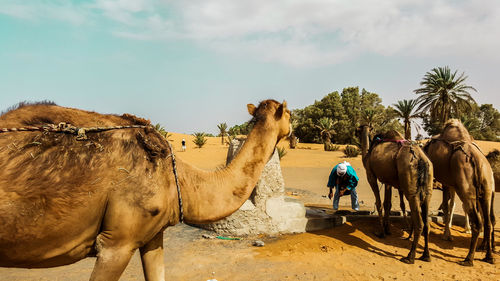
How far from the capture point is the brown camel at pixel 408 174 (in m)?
6.88

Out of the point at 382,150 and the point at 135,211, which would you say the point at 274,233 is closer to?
the point at 382,150

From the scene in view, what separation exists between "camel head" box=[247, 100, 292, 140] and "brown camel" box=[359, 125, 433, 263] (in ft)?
15.3

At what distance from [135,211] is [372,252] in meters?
6.04

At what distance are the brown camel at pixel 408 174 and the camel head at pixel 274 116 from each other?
465cm

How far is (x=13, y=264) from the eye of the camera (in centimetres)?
245

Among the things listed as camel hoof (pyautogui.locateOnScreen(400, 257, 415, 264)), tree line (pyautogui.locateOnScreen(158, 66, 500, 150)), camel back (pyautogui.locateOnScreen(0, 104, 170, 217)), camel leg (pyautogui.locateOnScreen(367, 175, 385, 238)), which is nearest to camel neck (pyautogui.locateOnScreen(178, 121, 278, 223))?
camel back (pyautogui.locateOnScreen(0, 104, 170, 217))

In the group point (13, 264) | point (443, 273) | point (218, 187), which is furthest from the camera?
point (443, 273)

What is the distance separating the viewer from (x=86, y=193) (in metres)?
2.51

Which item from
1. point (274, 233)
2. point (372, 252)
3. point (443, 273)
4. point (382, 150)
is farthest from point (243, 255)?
point (382, 150)

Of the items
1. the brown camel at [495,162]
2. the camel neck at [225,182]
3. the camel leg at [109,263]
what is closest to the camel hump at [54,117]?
the camel neck at [225,182]

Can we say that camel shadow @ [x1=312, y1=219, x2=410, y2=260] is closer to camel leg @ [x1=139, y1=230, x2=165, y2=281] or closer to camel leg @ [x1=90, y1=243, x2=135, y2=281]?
camel leg @ [x1=139, y1=230, x2=165, y2=281]

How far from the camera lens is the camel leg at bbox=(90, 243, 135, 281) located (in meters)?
2.52

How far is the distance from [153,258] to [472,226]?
6.60m

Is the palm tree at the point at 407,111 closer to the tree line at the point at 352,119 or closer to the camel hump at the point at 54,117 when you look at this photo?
the tree line at the point at 352,119
